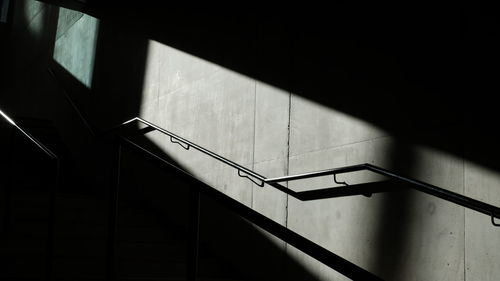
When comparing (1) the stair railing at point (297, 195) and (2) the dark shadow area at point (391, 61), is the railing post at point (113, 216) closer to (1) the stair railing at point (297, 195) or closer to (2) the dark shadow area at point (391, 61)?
(1) the stair railing at point (297, 195)

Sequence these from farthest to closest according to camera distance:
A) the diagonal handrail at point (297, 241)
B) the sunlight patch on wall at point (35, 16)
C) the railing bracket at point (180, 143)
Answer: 1. the sunlight patch on wall at point (35, 16)
2. the railing bracket at point (180, 143)
3. the diagonal handrail at point (297, 241)

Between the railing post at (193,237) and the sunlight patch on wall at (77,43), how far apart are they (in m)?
5.66

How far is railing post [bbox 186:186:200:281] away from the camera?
198cm

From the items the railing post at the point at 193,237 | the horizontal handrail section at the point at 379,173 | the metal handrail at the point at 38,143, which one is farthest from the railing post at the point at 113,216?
the horizontal handrail section at the point at 379,173

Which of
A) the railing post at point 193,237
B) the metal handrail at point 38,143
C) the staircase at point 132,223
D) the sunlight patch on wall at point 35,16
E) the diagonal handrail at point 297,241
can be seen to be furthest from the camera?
the sunlight patch on wall at point 35,16

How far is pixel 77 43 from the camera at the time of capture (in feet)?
26.4

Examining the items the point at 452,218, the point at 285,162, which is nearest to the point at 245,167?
the point at 285,162

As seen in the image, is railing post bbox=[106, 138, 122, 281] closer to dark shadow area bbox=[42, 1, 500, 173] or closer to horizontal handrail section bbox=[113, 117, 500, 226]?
horizontal handrail section bbox=[113, 117, 500, 226]

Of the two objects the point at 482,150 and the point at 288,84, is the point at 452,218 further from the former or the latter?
the point at 288,84

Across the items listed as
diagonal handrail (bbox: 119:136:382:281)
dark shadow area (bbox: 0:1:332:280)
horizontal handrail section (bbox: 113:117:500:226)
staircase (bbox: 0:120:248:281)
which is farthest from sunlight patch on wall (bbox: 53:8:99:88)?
diagonal handrail (bbox: 119:136:382:281)

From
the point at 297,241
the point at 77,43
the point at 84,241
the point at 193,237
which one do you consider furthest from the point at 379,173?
the point at 77,43

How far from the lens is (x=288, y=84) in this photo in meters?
3.95

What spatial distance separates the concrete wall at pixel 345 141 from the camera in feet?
9.02

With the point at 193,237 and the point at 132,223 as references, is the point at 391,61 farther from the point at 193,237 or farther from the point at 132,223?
the point at 132,223
